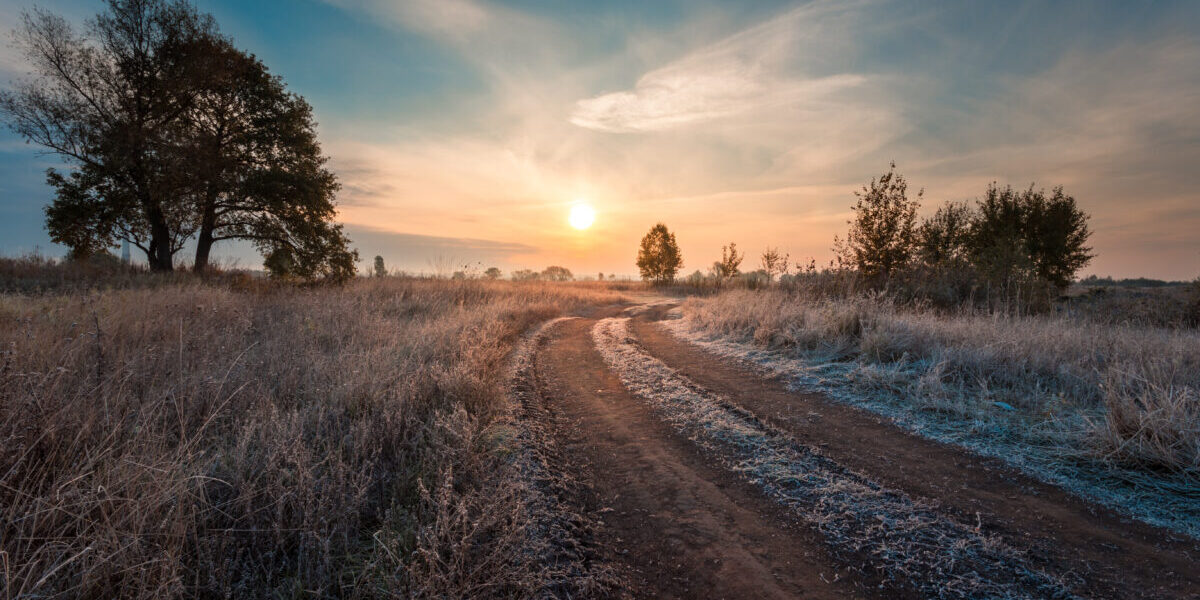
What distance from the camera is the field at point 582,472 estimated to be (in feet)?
7.68

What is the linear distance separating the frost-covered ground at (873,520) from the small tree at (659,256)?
44.5 m

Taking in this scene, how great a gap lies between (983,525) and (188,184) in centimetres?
2098

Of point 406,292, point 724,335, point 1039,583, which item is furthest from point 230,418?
point 406,292

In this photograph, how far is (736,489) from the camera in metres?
3.55

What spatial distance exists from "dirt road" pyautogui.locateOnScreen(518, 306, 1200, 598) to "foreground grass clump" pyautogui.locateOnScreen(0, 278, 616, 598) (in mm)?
1009

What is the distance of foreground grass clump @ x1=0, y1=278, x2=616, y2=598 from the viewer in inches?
85.0

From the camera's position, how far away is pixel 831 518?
3070 mm

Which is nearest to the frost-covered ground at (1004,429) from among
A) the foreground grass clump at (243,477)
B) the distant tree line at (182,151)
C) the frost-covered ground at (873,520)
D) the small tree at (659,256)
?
the frost-covered ground at (873,520)

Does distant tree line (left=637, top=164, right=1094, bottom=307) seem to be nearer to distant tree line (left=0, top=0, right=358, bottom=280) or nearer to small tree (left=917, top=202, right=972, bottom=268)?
small tree (left=917, top=202, right=972, bottom=268)

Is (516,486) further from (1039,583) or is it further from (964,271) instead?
(964,271)

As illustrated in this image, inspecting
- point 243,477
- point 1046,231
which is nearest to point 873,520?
point 243,477

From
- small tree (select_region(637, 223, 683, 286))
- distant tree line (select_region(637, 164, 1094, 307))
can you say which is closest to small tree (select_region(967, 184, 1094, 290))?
distant tree line (select_region(637, 164, 1094, 307))

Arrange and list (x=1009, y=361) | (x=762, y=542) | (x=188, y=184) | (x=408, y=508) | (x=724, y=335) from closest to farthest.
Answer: (x=762, y=542) → (x=408, y=508) → (x=1009, y=361) → (x=724, y=335) → (x=188, y=184)

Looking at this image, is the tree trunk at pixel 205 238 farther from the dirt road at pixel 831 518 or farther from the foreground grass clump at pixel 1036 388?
the foreground grass clump at pixel 1036 388
